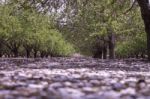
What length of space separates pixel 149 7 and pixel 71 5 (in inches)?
181

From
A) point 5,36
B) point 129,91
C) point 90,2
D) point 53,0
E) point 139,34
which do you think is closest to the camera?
point 129,91

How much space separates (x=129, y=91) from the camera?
6.31 metres

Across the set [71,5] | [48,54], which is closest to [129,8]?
[71,5]

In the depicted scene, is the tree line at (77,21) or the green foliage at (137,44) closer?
the tree line at (77,21)

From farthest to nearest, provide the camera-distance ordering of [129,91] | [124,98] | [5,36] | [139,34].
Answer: [5,36]
[139,34]
[129,91]
[124,98]

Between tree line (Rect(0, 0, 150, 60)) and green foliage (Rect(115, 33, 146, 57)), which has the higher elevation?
tree line (Rect(0, 0, 150, 60))

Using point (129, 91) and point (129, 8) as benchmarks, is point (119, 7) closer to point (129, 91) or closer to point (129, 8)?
point (129, 8)

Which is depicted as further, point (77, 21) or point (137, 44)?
point (137, 44)

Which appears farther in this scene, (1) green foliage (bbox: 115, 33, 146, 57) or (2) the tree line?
(1) green foliage (bbox: 115, 33, 146, 57)

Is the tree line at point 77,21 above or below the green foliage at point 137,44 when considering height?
above

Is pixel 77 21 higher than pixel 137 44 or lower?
higher

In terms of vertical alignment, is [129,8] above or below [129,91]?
above

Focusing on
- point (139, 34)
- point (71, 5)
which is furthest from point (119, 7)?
point (139, 34)

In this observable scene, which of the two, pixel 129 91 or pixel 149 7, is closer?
pixel 129 91
